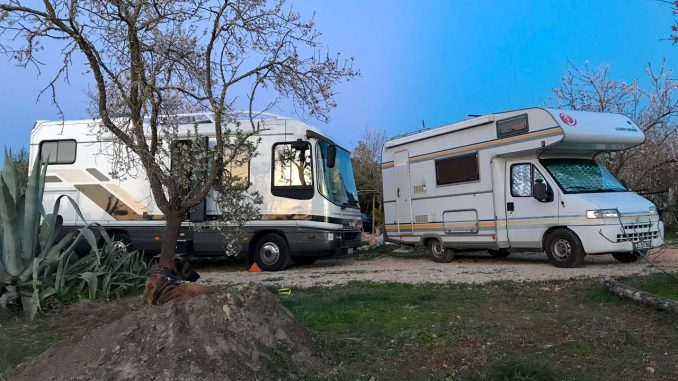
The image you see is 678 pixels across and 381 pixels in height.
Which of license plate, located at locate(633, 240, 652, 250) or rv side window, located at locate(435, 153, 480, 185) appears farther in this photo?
rv side window, located at locate(435, 153, 480, 185)

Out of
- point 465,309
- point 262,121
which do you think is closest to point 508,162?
point 262,121

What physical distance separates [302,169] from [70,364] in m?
8.86

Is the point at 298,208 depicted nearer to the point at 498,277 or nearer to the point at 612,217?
the point at 498,277

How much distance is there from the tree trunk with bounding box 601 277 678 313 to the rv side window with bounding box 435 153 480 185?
19.1ft

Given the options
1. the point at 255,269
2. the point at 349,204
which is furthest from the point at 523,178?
the point at 255,269

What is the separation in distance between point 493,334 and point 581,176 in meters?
7.42

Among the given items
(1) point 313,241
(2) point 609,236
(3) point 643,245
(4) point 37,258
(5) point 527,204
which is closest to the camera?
(4) point 37,258

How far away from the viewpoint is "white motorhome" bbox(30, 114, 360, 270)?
1261 cm

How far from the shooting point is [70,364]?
407cm

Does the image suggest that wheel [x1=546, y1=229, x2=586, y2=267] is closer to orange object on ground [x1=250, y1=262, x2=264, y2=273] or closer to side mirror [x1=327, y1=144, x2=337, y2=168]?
side mirror [x1=327, y1=144, x2=337, y2=168]

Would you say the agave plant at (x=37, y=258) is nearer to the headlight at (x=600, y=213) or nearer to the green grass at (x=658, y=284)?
the green grass at (x=658, y=284)

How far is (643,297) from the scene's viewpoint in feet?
20.1

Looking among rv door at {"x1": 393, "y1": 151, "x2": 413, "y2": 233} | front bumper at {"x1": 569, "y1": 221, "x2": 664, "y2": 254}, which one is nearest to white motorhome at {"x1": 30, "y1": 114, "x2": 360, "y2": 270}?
rv door at {"x1": 393, "y1": 151, "x2": 413, "y2": 233}

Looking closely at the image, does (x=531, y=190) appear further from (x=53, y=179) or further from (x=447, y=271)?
(x=53, y=179)
